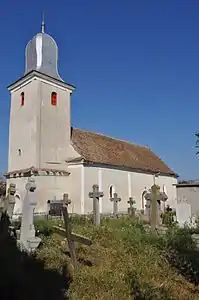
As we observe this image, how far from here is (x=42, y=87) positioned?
24.3 m

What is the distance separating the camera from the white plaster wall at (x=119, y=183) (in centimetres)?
2433

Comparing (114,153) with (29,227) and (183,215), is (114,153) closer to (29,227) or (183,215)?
(183,215)

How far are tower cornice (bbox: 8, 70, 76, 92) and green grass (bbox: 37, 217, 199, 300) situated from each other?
57.6ft

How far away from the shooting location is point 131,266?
6469 mm

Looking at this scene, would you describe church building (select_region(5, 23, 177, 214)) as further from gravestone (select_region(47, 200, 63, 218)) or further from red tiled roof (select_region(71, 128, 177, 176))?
gravestone (select_region(47, 200, 63, 218))

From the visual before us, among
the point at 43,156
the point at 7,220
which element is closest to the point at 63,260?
the point at 7,220

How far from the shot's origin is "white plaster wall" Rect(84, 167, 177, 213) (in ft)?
79.8

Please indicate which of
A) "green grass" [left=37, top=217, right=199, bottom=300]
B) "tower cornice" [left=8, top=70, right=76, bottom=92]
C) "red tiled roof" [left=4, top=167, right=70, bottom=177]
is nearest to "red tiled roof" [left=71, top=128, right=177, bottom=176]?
"red tiled roof" [left=4, top=167, right=70, bottom=177]

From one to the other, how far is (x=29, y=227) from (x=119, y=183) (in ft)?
66.6

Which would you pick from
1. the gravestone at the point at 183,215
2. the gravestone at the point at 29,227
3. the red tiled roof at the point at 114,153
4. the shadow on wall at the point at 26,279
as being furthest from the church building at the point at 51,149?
the shadow on wall at the point at 26,279

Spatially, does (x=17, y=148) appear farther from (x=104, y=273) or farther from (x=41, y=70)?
(x=104, y=273)

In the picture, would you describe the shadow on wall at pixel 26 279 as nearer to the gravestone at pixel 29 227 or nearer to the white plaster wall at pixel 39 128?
the gravestone at pixel 29 227

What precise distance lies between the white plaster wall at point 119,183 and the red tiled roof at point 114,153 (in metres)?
0.76

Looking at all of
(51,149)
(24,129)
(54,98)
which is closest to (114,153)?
(51,149)
